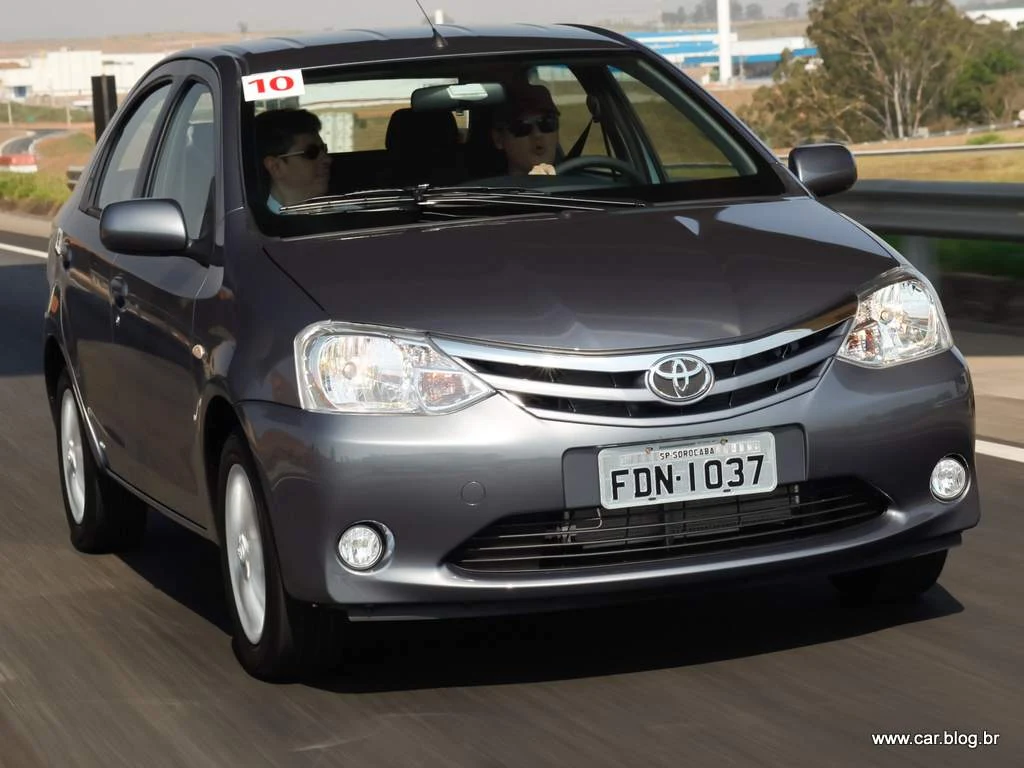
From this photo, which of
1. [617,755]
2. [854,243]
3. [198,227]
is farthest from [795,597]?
[198,227]

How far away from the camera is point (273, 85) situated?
582 cm

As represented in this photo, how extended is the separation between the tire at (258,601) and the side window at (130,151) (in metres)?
1.75

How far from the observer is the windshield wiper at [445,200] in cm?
543

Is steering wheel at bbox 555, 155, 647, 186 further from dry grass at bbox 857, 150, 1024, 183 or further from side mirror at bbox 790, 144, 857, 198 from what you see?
dry grass at bbox 857, 150, 1024, 183

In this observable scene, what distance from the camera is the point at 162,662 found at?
5.29 m

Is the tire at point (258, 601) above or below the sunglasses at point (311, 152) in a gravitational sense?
below

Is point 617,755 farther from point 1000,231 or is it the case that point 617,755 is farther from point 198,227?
point 1000,231

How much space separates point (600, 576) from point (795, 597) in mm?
1116

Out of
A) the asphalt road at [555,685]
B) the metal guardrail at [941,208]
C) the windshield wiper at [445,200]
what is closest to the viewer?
the asphalt road at [555,685]

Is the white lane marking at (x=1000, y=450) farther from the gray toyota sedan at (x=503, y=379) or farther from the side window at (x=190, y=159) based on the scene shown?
the side window at (x=190, y=159)

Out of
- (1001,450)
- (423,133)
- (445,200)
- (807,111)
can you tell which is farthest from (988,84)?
(445,200)

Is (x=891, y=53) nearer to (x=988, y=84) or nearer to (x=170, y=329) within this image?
(x=988, y=84)

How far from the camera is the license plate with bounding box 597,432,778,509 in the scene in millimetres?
4500

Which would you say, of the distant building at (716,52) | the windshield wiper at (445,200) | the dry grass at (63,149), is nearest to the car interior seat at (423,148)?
the windshield wiper at (445,200)
